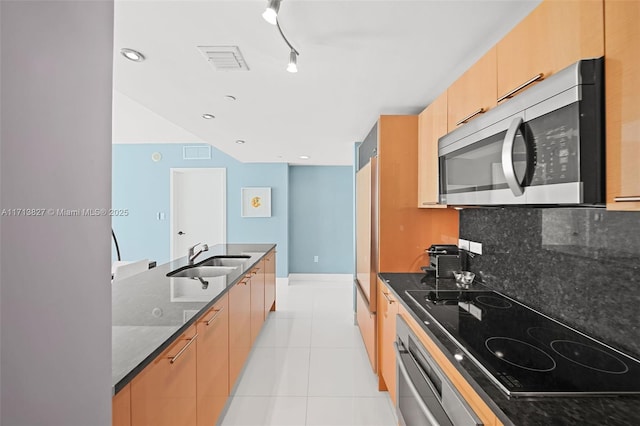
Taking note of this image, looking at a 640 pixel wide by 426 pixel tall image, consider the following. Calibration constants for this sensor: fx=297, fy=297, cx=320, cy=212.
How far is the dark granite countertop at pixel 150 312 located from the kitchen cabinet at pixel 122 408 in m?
0.03

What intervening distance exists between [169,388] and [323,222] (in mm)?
4904

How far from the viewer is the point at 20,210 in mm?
489

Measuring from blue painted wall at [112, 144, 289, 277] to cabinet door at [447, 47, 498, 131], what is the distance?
4243mm

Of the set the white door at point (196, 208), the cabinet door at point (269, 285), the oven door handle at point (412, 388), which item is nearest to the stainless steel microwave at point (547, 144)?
the oven door handle at point (412, 388)

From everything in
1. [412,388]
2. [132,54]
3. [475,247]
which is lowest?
[412,388]

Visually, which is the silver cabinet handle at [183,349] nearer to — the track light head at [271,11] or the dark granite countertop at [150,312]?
the dark granite countertop at [150,312]

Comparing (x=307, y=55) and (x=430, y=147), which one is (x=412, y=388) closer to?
(x=430, y=147)

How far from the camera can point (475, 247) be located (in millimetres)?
2084

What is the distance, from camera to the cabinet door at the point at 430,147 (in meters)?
1.89

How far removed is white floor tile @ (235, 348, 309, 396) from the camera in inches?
91.3

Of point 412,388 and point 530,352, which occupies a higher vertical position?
point 530,352

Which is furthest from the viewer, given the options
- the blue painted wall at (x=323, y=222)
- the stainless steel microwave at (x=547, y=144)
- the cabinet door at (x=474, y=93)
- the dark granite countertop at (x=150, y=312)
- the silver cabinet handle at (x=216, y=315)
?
the blue painted wall at (x=323, y=222)

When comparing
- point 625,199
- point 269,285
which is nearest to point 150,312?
point 625,199

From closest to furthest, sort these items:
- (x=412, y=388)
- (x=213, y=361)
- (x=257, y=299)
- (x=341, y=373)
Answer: (x=412, y=388) → (x=213, y=361) → (x=341, y=373) → (x=257, y=299)
